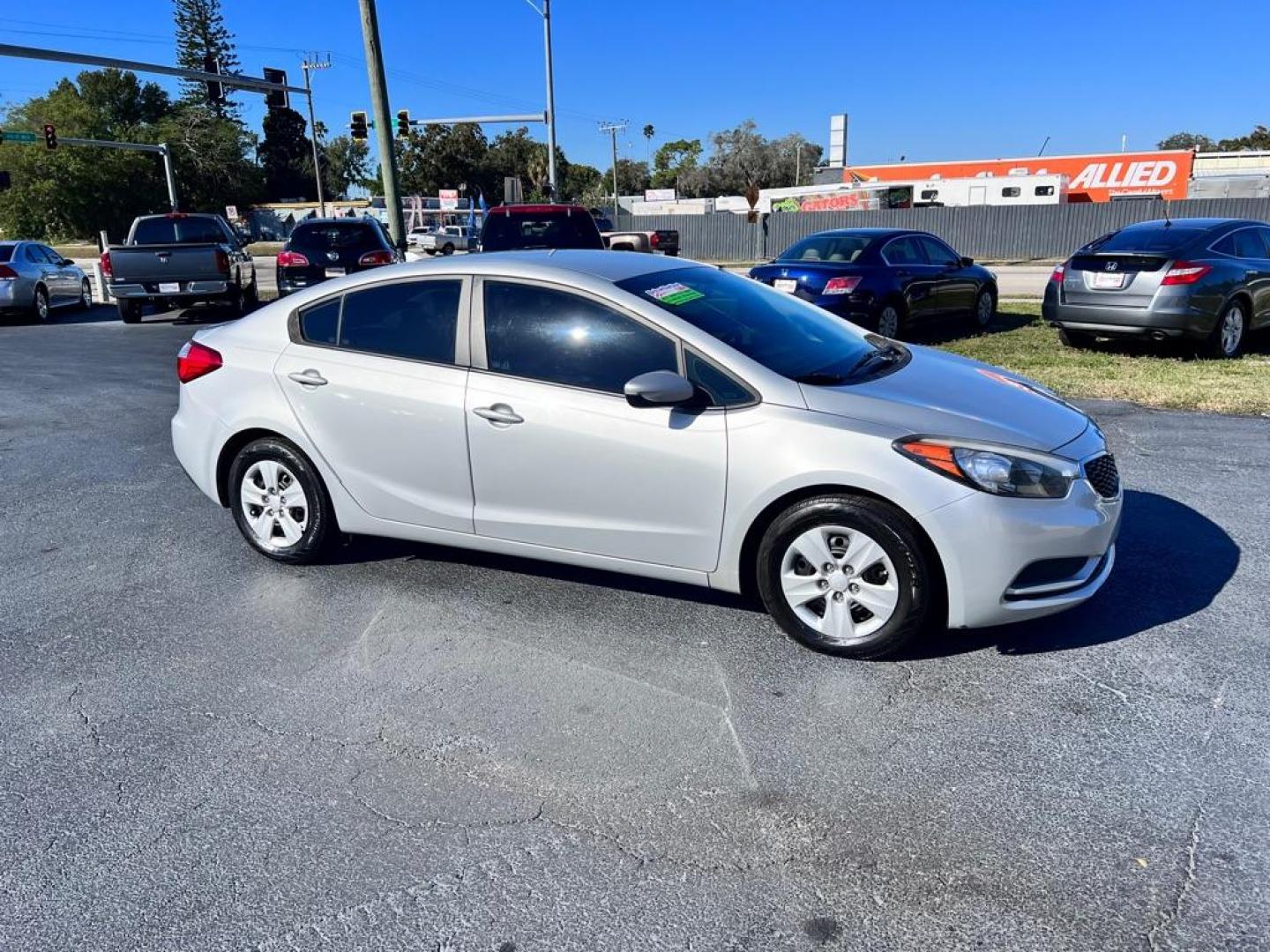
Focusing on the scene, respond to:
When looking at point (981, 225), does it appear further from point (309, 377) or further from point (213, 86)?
point (309, 377)

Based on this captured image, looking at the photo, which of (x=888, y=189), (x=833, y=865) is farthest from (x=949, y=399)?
(x=888, y=189)

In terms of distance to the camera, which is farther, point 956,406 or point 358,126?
point 358,126

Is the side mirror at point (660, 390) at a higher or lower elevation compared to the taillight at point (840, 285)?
higher

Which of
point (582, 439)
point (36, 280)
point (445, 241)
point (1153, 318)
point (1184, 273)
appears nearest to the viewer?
point (582, 439)

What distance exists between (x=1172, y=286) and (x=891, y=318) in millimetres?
3039

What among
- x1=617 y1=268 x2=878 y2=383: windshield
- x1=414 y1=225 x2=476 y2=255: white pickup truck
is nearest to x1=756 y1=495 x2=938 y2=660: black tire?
x1=617 y1=268 x2=878 y2=383: windshield

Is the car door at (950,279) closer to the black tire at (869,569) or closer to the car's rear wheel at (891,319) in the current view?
the car's rear wheel at (891,319)

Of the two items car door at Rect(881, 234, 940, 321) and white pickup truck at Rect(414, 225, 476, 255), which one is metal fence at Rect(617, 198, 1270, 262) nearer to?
white pickup truck at Rect(414, 225, 476, 255)

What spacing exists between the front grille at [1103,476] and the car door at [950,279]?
29.0 ft

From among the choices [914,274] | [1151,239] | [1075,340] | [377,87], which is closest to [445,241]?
[377,87]

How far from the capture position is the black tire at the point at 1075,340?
11305mm

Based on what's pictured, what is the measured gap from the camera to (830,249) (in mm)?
12180

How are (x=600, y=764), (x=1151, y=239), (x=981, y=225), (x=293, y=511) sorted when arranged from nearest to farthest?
(x=600, y=764) → (x=293, y=511) → (x=1151, y=239) → (x=981, y=225)

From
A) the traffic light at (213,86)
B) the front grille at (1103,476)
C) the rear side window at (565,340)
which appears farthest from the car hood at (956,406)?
the traffic light at (213,86)
